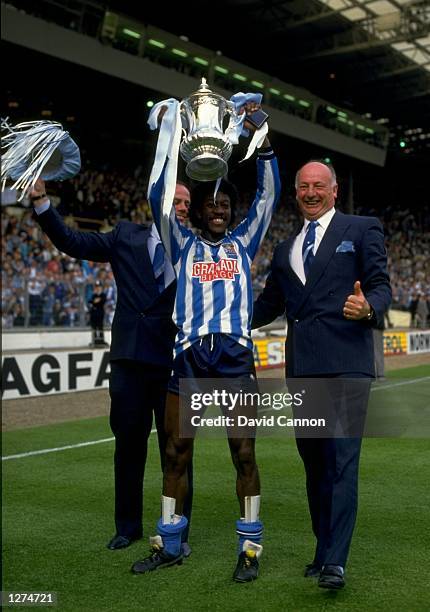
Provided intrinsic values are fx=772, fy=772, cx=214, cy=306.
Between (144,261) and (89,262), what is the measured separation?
51.5 feet

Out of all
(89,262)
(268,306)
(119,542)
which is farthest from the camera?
(89,262)

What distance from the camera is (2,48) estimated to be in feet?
63.7

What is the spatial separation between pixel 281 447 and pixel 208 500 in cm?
227

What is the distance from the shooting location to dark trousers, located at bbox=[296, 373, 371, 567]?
11.7ft

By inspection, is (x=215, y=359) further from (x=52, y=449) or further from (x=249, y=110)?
(x=52, y=449)

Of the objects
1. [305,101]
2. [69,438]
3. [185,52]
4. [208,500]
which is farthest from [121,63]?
[208,500]

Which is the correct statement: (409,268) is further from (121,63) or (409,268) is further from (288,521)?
(288,521)

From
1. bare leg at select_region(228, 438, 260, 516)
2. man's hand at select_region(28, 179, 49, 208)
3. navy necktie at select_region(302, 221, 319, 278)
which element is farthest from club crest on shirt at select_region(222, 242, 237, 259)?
man's hand at select_region(28, 179, 49, 208)

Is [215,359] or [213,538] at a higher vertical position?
[215,359]

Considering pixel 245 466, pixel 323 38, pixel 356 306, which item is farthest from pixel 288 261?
pixel 323 38

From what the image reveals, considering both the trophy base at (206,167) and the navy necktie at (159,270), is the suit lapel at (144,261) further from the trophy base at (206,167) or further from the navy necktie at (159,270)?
the trophy base at (206,167)

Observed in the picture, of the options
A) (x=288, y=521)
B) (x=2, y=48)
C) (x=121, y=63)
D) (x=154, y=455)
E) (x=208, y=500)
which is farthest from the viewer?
(x=121, y=63)

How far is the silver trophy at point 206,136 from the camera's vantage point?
369 centimetres

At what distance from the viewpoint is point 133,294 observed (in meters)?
4.40
